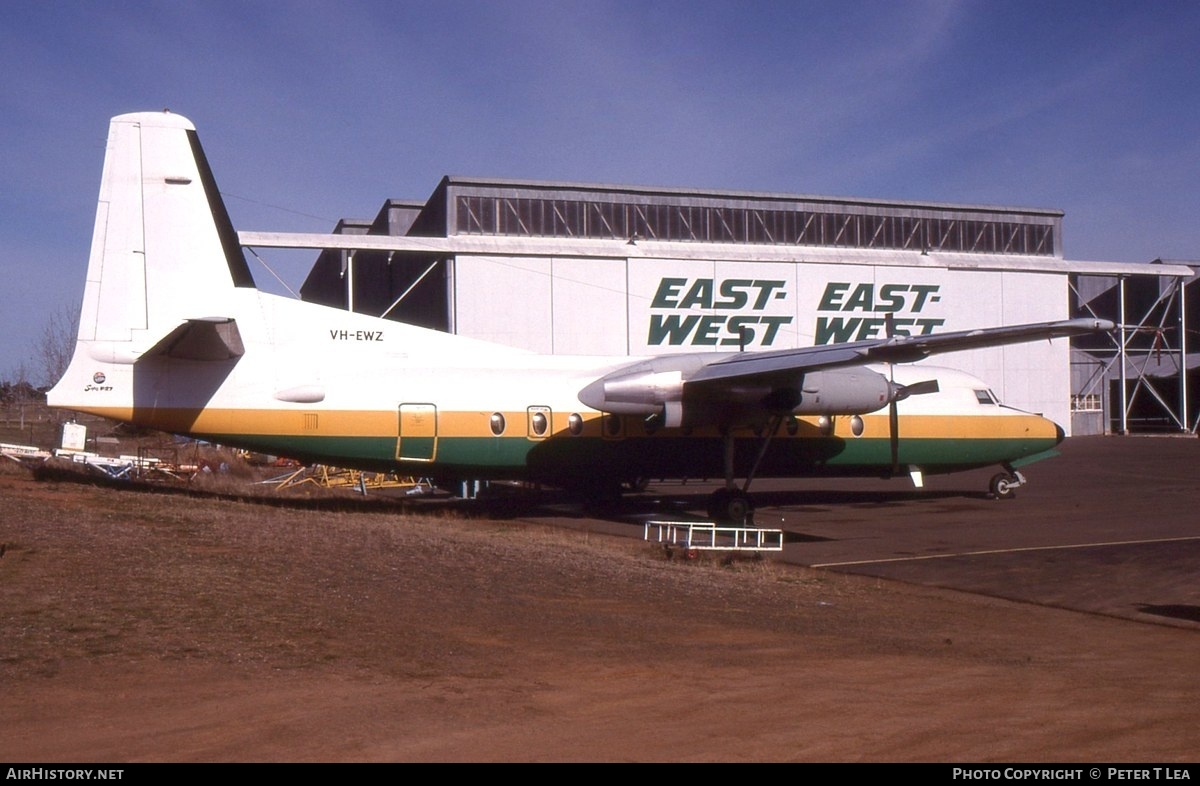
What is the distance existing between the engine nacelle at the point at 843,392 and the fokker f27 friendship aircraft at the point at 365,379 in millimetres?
30

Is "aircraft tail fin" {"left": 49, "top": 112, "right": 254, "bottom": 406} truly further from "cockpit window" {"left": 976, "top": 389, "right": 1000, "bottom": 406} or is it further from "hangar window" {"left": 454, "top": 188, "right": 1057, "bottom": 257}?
"hangar window" {"left": 454, "top": 188, "right": 1057, "bottom": 257}

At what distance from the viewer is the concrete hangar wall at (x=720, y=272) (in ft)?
119

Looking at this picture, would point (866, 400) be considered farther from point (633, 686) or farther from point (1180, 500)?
point (633, 686)

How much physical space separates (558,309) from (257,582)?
2631 cm

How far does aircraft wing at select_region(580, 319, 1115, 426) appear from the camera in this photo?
1719 cm

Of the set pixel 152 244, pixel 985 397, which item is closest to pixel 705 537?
pixel 985 397

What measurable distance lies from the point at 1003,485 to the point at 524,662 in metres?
20.0

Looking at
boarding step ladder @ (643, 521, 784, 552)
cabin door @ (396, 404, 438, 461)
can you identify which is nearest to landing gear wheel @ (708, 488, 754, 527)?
boarding step ladder @ (643, 521, 784, 552)

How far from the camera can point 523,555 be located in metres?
14.2

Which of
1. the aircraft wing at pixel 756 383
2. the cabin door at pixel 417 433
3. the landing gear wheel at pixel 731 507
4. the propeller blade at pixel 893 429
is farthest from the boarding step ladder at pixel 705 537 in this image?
the cabin door at pixel 417 433

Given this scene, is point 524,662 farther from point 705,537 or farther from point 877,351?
point 877,351

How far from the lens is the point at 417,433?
1866 cm

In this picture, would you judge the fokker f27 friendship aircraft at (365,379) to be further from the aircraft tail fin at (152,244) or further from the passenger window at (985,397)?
the passenger window at (985,397)

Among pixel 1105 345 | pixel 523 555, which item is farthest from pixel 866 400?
pixel 1105 345
